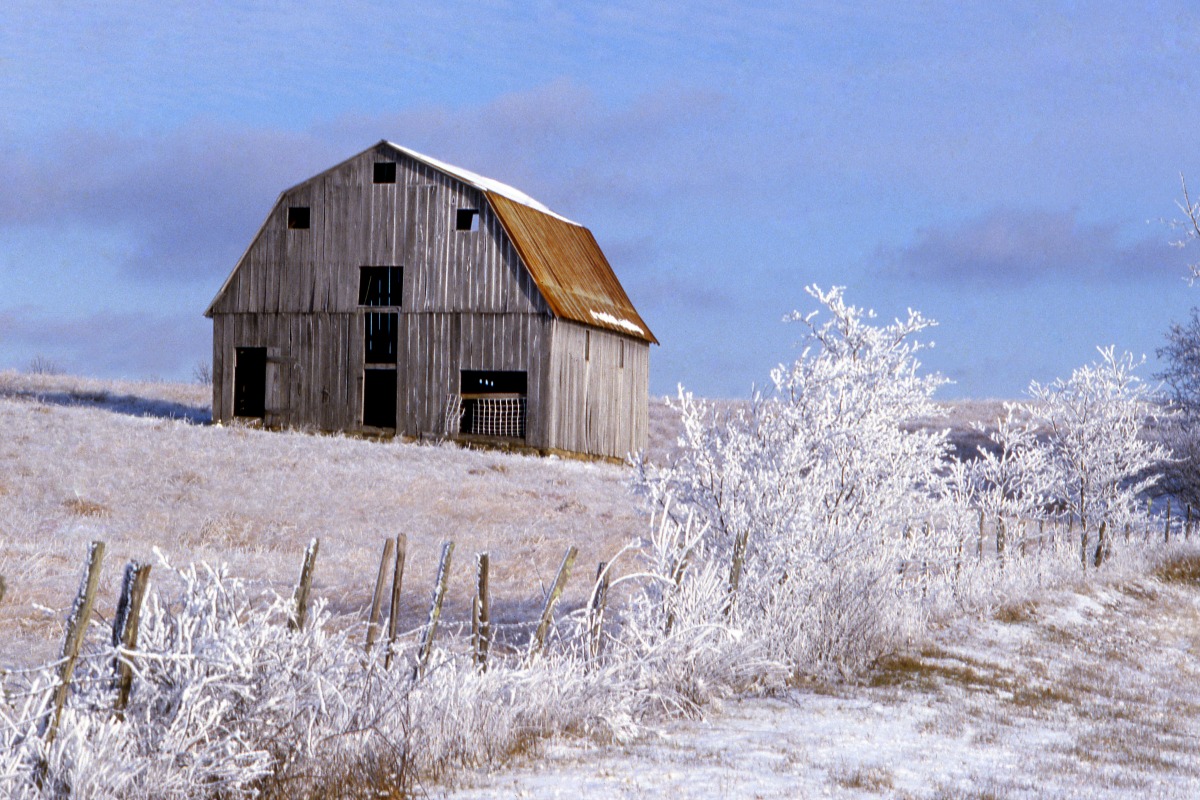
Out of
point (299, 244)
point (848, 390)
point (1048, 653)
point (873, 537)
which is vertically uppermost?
point (299, 244)

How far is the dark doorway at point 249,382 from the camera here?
33.9m

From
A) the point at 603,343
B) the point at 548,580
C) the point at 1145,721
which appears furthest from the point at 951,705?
the point at 603,343

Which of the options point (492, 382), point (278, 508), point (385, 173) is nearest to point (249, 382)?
point (492, 382)

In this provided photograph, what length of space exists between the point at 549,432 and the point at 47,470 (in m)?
12.2

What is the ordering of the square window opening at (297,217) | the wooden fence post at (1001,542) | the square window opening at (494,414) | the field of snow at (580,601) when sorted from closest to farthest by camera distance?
the field of snow at (580,601) < the wooden fence post at (1001,542) < the square window opening at (494,414) < the square window opening at (297,217)

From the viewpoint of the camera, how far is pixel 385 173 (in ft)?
107

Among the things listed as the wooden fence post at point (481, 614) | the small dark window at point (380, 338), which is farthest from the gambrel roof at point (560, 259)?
the wooden fence post at point (481, 614)

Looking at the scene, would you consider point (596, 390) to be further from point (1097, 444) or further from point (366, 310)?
point (1097, 444)

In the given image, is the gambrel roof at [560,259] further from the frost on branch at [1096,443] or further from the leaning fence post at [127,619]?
the leaning fence post at [127,619]

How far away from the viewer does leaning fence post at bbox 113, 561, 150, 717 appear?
238 inches

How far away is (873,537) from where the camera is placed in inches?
488

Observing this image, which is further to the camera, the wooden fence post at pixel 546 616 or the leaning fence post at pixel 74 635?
the wooden fence post at pixel 546 616

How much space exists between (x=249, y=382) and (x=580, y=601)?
2303 centimetres

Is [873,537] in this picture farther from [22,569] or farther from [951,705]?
[22,569]
